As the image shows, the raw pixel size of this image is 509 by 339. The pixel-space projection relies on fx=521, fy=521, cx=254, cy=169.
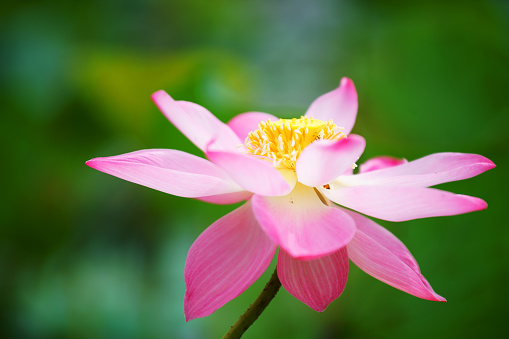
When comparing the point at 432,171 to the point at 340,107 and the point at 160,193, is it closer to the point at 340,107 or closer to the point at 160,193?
the point at 340,107

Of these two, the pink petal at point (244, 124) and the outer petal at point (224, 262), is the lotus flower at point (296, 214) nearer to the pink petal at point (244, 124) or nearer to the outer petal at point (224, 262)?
the outer petal at point (224, 262)

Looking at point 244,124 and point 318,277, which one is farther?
point 244,124

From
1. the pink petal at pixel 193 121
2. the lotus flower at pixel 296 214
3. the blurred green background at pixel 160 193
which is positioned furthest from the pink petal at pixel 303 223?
the blurred green background at pixel 160 193

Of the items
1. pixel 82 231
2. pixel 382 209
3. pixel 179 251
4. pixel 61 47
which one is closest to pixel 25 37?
pixel 61 47

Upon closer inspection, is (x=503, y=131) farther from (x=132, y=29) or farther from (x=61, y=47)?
(x=132, y=29)

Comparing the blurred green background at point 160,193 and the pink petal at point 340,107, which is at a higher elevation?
the pink petal at point 340,107

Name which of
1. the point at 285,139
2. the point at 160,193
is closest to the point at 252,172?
the point at 285,139
